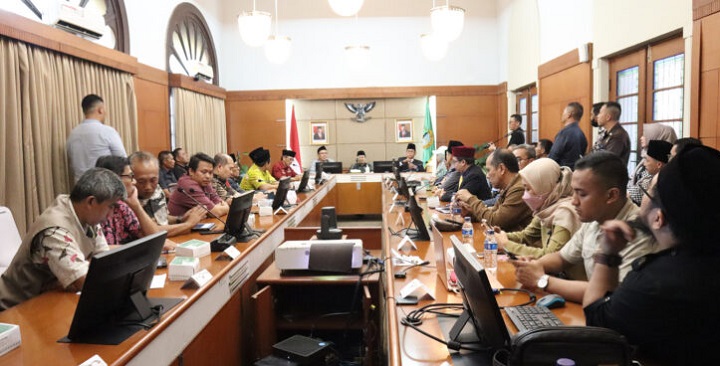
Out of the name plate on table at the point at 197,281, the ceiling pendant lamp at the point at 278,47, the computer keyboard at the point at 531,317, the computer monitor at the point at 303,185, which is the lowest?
the computer keyboard at the point at 531,317

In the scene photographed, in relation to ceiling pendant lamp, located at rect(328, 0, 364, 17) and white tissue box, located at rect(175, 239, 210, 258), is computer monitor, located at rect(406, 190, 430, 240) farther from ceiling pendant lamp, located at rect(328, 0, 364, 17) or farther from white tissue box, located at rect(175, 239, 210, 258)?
ceiling pendant lamp, located at rect(328, 0, 364, 17)

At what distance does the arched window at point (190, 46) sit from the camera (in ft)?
26.3

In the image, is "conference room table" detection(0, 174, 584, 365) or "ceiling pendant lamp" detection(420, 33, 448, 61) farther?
"ceiling pendant lamp" detection(420, 33, 448, 61)

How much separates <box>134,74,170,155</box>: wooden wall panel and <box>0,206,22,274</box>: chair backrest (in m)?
3.97

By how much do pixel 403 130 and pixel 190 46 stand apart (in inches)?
167

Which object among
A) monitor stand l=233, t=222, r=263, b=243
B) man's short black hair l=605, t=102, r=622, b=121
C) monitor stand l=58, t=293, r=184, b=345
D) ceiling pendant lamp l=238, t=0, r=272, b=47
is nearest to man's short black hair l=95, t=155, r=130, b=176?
monitor stand l=233, t=222, r=263, b=243

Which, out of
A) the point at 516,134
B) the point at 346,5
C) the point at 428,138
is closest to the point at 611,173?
the point at 346,5

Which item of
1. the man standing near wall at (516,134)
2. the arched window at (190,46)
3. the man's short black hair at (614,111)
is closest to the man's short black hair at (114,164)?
the man's short black hair at (614,111)

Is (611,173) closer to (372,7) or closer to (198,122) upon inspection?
(198,122)

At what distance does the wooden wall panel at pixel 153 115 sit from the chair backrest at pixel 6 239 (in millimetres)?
3974

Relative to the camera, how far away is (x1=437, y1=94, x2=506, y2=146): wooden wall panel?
10.3 meters

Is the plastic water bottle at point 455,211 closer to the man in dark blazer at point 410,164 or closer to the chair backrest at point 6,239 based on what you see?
the chair backrest at point 6,239

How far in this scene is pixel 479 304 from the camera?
4.36 feet

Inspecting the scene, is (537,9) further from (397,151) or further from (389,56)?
(397,151)
